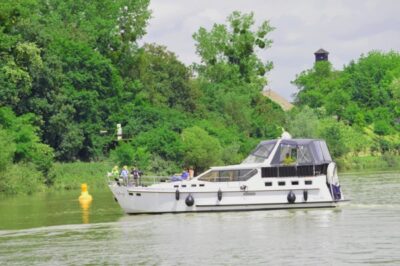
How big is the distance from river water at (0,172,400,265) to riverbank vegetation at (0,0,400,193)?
23.9 m

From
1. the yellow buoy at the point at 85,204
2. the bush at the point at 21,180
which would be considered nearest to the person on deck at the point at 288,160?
the yellow buoy at the point at 85,204

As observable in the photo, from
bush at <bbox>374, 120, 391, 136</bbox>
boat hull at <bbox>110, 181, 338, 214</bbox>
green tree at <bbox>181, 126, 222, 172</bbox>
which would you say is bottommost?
boat hull at <bbox>110, 181, 338, 214</bbox>

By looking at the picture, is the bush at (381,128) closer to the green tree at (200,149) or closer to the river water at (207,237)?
the green tree at (200,149)

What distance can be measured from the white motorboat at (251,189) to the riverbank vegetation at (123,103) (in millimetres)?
22625

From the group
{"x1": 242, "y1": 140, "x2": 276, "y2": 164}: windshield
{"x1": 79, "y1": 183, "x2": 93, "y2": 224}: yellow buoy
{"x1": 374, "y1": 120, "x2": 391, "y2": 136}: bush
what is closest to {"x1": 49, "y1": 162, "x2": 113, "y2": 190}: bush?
{"x1": 79, "y1": 183, "x2": 93, "y2": 224}: yellow buoy

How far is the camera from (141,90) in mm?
103625

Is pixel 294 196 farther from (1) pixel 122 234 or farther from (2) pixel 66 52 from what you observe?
(2) pixel 66 52

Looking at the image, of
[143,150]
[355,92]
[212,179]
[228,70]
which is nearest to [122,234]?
[212,179]

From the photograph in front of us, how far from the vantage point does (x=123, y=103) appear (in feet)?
315

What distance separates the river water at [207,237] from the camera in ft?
112

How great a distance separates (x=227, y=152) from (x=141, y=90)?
1534 cm

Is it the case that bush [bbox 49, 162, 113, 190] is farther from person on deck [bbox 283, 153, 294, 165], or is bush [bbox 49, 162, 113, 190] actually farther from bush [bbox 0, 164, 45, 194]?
person on deck [bbox 283, 153, 294, 165]

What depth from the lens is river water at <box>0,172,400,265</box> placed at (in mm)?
34188

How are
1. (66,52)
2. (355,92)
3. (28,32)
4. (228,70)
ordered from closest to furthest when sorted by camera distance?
(28,32)
(66,52)
(228,70)
(355,92)
